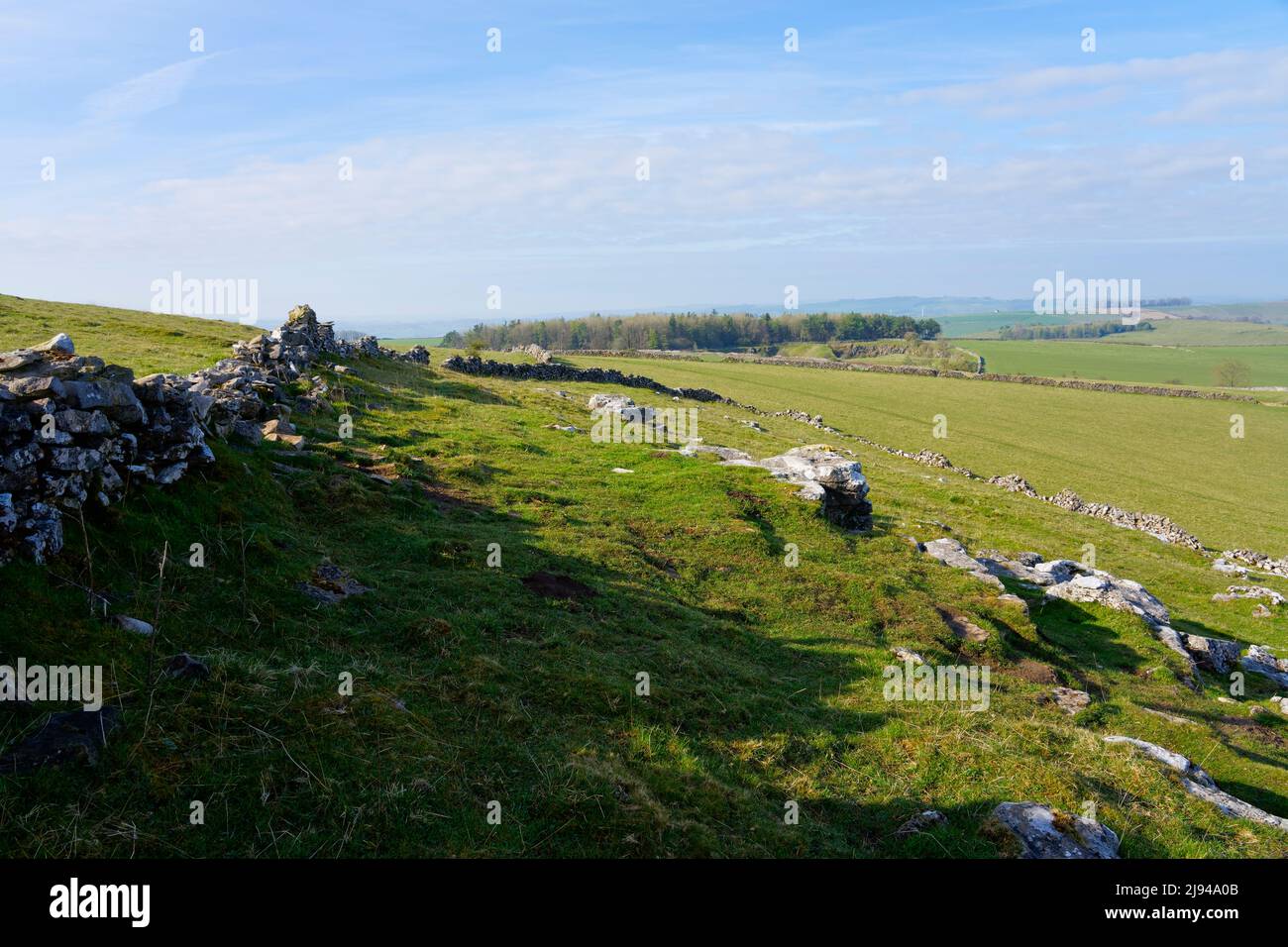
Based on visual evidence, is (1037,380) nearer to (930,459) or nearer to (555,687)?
(930,459)

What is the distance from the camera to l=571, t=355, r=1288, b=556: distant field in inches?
1817

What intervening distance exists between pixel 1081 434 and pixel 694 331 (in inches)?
4451

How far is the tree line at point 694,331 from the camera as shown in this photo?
6319 inches

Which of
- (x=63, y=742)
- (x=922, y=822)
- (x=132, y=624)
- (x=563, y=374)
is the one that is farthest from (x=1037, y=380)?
(x=63, y=742)

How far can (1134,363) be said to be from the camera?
516ft

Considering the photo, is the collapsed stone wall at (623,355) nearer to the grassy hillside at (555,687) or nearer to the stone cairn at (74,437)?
the grassy hillside at (555,687)

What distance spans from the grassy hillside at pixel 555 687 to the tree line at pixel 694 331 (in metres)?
129

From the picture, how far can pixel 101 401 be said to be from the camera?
11641mm

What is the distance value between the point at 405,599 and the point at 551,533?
6.14 meters

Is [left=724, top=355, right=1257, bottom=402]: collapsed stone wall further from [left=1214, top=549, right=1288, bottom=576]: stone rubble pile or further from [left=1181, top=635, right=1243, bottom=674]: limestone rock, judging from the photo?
[left=1181, top=635, right=1243, bottom=674]: limestone rock

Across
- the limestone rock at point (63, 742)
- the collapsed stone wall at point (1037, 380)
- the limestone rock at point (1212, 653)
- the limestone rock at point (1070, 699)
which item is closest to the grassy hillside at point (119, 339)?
the limestone rock at point (63, 742)

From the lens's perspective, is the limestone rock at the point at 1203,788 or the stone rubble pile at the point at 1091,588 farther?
the stone rubble pile at the point at 1091,588

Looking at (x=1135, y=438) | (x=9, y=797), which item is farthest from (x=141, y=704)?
(x=1135, y=438)
